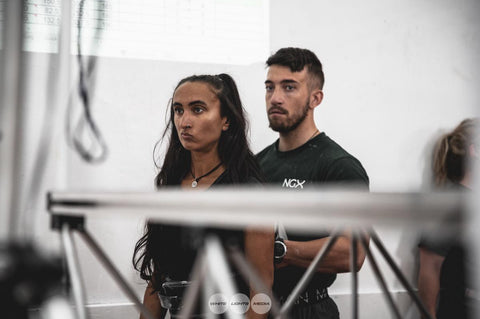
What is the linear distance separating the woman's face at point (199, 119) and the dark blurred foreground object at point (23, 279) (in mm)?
349

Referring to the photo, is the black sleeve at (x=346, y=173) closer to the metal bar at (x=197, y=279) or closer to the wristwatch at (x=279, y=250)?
the wristwatch at (x=279, y=250)

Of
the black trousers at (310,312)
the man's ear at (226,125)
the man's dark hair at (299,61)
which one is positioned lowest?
the black trousers at (310,312)

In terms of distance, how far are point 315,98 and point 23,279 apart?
0.71 metres

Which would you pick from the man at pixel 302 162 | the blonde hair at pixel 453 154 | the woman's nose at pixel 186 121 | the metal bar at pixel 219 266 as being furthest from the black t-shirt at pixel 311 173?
the metal bar at pixel 219 266

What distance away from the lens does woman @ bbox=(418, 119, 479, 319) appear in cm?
92

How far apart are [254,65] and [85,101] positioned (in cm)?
39

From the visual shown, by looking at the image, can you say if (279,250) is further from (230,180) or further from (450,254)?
(450,254)

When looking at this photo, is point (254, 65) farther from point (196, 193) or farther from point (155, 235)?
point (196, 193)

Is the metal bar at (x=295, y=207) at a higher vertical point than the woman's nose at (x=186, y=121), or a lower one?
lower

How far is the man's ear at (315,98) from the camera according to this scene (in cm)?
89

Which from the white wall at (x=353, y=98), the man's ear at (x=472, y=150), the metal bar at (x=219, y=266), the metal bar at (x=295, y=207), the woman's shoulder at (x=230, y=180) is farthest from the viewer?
the man's ear at (x=472, y=150)

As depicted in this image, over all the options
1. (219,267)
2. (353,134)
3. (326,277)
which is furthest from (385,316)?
(219,267)

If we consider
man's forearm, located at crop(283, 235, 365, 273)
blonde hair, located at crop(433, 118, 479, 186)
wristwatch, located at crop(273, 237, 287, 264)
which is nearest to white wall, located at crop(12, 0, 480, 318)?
blonde hair, located at crop(433, 118, 479, 186)

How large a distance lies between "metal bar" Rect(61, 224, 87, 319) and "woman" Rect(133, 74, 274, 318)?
27cm
